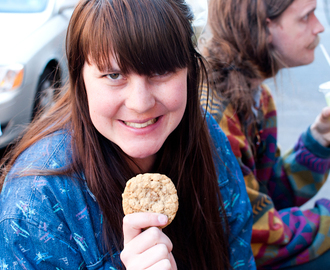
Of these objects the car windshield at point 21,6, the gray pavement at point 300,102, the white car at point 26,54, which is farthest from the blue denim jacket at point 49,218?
the gray pavement at point 300,102

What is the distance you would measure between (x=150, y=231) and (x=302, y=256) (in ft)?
4.06

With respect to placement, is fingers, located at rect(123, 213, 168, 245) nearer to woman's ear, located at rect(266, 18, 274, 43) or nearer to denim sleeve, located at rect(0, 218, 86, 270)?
denim sleeve, located at rect(0, 218, 86, 270)

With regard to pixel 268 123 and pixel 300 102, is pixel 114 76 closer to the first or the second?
pixel 268 123

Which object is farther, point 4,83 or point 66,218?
point 4,83

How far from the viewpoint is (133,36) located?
110 cm

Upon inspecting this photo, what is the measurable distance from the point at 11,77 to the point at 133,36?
8.05 feet

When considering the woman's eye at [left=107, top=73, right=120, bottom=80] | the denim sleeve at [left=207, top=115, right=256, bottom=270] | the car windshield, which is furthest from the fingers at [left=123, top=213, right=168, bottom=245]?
the car windshield

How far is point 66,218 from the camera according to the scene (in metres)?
1.24

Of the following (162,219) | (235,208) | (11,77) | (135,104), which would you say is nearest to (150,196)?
(162,219)

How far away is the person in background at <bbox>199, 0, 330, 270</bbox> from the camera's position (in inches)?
75.5

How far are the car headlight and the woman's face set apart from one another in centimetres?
224

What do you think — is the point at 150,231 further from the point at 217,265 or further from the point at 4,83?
the point at 4,83

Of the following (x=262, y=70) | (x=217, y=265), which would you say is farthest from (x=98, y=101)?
(x=262, y=70)

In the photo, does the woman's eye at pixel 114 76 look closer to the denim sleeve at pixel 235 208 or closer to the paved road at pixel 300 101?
the denim sleeve at pixel 235 208
